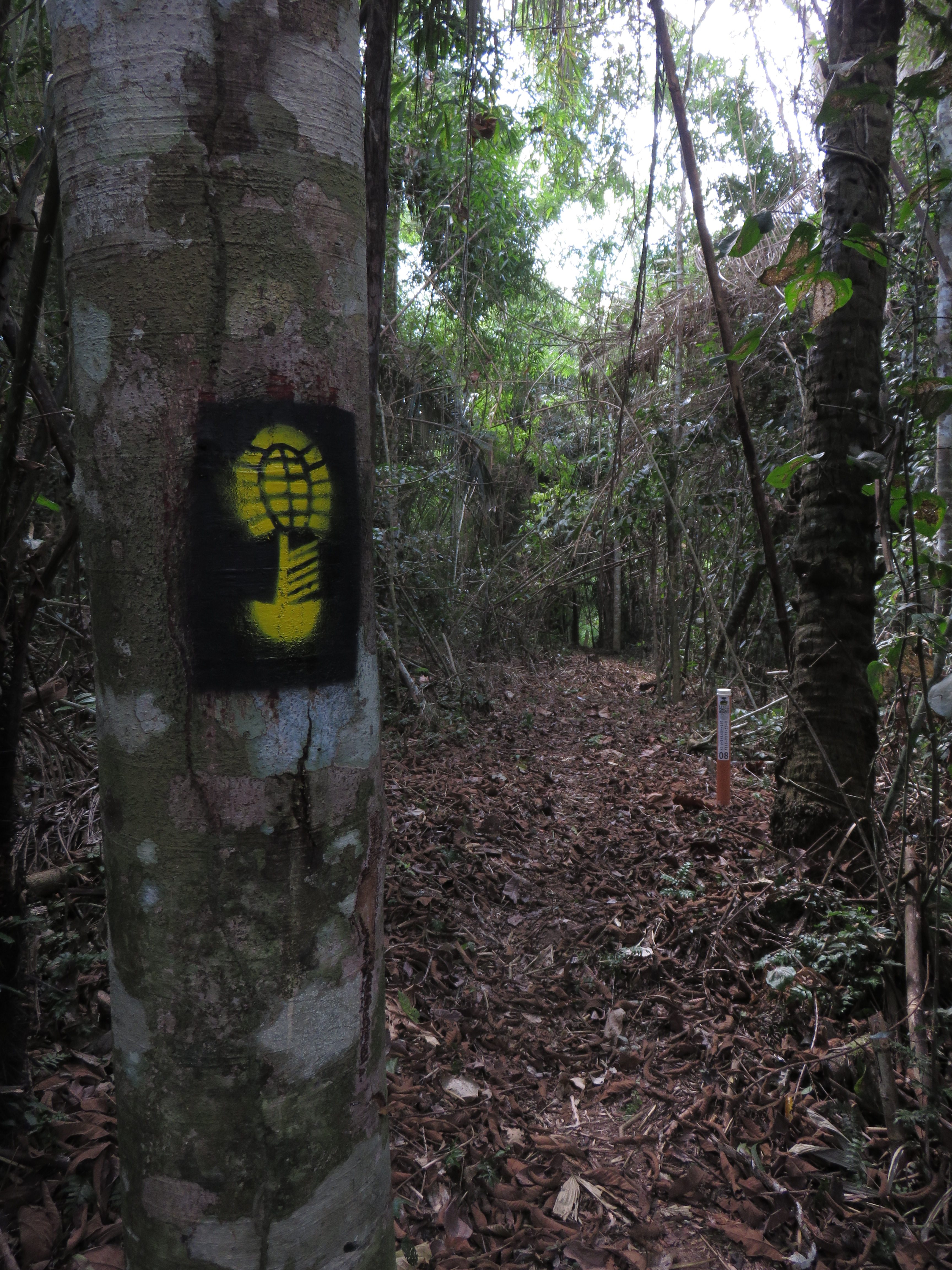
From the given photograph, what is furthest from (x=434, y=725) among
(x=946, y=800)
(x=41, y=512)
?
(x=946, y=800)

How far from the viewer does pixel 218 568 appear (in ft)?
3.05

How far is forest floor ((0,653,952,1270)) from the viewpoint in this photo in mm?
1837

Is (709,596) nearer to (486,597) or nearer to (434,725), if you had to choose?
(434,725)

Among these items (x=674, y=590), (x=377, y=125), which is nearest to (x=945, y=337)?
(x=377, y=125)

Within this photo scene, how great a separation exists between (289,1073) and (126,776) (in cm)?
41

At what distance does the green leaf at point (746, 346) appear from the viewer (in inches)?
81.2

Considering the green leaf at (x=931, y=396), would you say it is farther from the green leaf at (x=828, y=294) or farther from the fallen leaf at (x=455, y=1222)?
the fallen leaf at (x=455, y=1222)

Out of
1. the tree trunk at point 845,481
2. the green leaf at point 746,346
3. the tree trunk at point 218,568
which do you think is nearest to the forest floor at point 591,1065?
the tree trunk at point 845,481

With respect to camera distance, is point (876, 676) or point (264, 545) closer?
point (264, 545)

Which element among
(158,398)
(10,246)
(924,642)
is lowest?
(924,642)

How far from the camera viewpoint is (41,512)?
405 cm

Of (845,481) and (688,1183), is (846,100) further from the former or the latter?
(688,1183)

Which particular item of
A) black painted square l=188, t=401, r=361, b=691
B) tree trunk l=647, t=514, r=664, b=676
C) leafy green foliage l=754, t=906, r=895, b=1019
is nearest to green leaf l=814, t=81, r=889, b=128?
black painted square l=188, t=401, r=361, b=691

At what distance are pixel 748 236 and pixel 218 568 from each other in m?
1.66
